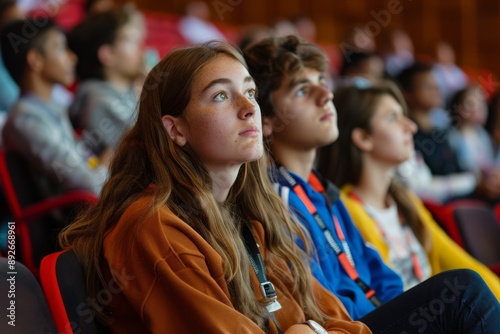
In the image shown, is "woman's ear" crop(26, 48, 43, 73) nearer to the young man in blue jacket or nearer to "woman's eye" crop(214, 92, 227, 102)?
the young man in blue jacket

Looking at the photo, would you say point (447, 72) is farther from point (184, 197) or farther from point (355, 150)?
point (184, 197)

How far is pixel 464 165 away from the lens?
14.0 feet

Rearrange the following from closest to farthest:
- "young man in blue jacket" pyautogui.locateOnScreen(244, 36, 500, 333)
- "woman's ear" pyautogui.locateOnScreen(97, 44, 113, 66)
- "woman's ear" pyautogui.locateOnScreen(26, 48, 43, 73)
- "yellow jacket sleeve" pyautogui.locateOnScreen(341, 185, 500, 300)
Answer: "young man in blue jacket" pyautogui.locateOnScreen(244, 36, 500, 333) → "yellow jacket sleeve" pyautogui.locateOnScreen(341, 185, 500, 300) → "woman's ear" pyautogui.locateOnScreen(26, 48, 43, 73) → "woman's ear" pyautogui.locateOnScreen(97, 44, 113, 66)

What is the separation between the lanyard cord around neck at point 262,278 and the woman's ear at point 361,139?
948 millimetres

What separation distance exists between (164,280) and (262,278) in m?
0.26

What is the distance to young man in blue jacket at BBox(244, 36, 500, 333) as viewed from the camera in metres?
1.95

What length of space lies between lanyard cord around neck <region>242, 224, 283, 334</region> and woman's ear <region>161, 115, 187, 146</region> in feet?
0.77

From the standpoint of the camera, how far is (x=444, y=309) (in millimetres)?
1629

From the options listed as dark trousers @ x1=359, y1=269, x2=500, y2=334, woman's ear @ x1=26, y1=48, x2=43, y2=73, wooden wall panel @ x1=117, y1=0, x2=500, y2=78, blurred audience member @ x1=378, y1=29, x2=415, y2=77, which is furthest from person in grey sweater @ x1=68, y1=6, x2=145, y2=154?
wooden wall panel @ x1=117, y1=0, x2=500, y2=78

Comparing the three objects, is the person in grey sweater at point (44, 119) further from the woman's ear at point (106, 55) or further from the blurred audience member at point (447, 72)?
the blurred audience member at point (447, 72)

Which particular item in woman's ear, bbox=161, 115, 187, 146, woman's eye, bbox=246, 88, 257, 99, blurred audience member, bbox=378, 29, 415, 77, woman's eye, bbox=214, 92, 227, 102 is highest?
woman's eye, bbox=214, 92, 227, 102

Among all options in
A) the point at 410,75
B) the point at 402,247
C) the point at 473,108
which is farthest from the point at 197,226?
the point at 473,108

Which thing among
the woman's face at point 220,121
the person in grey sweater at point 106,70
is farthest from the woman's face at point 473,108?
the woman's face at point 220,121

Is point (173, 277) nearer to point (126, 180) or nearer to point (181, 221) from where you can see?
point (181, 221)
